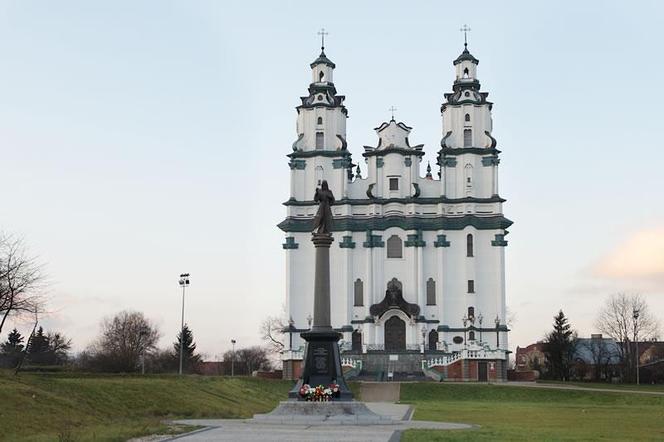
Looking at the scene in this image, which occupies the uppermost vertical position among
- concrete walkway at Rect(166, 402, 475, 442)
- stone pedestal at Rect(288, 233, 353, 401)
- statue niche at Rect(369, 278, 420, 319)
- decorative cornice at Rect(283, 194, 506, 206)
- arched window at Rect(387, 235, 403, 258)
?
decorative cornice at Rect(283, 194, 506, 206)

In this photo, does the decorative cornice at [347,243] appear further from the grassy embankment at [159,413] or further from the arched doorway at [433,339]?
the grassy embankment at [159,413]

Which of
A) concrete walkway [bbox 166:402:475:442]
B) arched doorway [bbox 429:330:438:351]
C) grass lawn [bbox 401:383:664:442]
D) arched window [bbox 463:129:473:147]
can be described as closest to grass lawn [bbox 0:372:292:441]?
concrete walkway [bbox 166:402:475:442]

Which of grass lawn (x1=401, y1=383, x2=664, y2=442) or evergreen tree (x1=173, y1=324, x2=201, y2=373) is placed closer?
grass lawn (x1=401, y1=383, x2=664, y2=442)

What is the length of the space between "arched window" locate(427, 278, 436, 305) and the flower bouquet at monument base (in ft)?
155

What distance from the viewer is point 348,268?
80.3 meters

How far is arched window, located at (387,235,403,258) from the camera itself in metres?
80.9

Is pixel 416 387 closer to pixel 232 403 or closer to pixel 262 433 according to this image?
pixel 232 403

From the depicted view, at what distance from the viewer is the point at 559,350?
9662 centimetres

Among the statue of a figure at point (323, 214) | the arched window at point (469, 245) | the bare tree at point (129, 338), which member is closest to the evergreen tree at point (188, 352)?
the bare tree at point (129, 338)

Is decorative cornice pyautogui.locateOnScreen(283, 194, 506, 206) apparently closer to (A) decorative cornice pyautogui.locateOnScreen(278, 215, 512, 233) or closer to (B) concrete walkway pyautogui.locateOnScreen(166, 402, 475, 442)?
(A) decorative cornice pyautogui.locateOnScreen(278, 215, 512, 233)

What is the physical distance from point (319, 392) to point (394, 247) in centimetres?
4928

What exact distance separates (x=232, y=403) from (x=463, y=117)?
44377 mm

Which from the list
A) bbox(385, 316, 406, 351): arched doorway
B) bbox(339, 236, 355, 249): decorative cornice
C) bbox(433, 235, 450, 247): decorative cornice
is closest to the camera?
bbox(385, 316, 406, 351): arched doorway

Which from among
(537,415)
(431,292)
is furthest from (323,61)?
(537,415)
